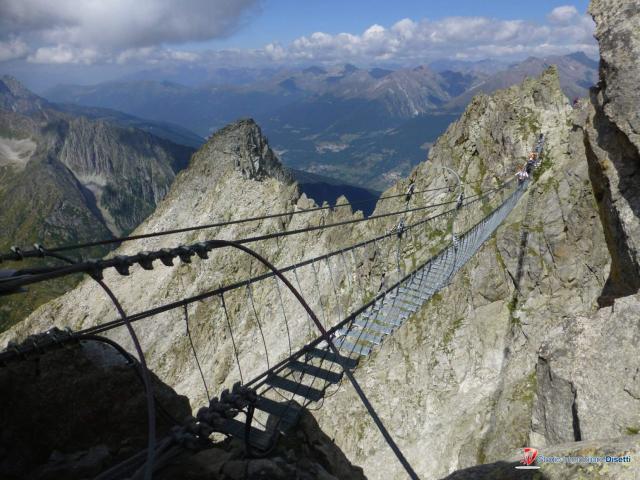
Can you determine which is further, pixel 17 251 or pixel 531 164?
pixel 531 164

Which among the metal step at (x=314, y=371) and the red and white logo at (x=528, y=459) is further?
the metal step at (x=314, y=371)

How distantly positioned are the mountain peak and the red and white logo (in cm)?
5159

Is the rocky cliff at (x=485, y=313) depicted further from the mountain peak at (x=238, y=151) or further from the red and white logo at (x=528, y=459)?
the mountain peak at (x=238, y=151)

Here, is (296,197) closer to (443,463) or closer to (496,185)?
(496,185)

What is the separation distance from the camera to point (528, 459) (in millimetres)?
6125

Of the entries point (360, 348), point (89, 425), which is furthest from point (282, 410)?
point (360, 348)

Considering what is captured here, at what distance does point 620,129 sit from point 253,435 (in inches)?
424

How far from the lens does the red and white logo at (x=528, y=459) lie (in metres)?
5.95

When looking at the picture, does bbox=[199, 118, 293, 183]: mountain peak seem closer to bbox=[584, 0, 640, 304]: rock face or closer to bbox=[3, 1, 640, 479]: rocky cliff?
bbox=[3, 1, 640, 479]: rocky cliff

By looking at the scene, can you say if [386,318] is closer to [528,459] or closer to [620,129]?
[528,459]

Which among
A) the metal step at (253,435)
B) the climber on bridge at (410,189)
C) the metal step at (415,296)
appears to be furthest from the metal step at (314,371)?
the climber on bridge at (410,189)

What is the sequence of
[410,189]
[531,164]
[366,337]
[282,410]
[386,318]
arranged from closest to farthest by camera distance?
[282,410], [366,337], [386,318], [531,164], [410,189]

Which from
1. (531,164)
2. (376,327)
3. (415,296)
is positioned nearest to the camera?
(376,327)

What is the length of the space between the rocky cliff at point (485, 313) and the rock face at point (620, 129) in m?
0.07
